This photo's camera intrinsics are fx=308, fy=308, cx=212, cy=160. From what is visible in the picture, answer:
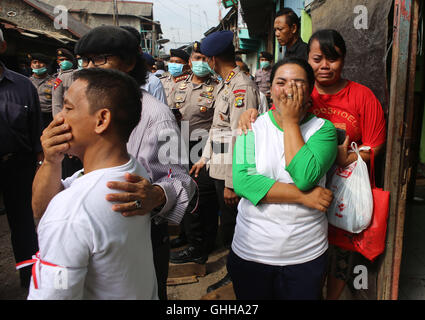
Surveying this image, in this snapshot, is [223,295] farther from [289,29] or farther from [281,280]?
[289,29]

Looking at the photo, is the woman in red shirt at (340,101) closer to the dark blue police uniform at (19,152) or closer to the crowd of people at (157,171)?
the crowd of people at (157,171)

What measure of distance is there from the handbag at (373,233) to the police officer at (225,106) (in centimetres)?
73

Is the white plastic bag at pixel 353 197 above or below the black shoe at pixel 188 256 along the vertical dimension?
above

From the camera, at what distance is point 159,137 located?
1512 mm

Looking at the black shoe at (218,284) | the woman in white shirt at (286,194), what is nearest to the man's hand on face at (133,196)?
the woman in white shirt at (286,194)

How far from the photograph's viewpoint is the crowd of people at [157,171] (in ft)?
3.23

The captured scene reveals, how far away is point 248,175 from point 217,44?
1.66m

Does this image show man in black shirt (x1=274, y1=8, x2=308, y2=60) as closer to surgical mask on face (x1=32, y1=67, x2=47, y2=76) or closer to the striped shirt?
the striped shirt

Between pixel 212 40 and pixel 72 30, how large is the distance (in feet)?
53.4

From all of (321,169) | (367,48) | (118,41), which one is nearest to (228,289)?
(321,169)

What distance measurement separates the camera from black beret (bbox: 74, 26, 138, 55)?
1465 mm

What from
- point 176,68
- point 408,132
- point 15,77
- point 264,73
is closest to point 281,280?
point 408,132

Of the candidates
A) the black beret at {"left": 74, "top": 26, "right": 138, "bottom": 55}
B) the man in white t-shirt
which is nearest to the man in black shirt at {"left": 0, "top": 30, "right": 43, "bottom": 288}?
the black beret at {"left": 74, "top": 26, "right": 138, "bottom": 55}
